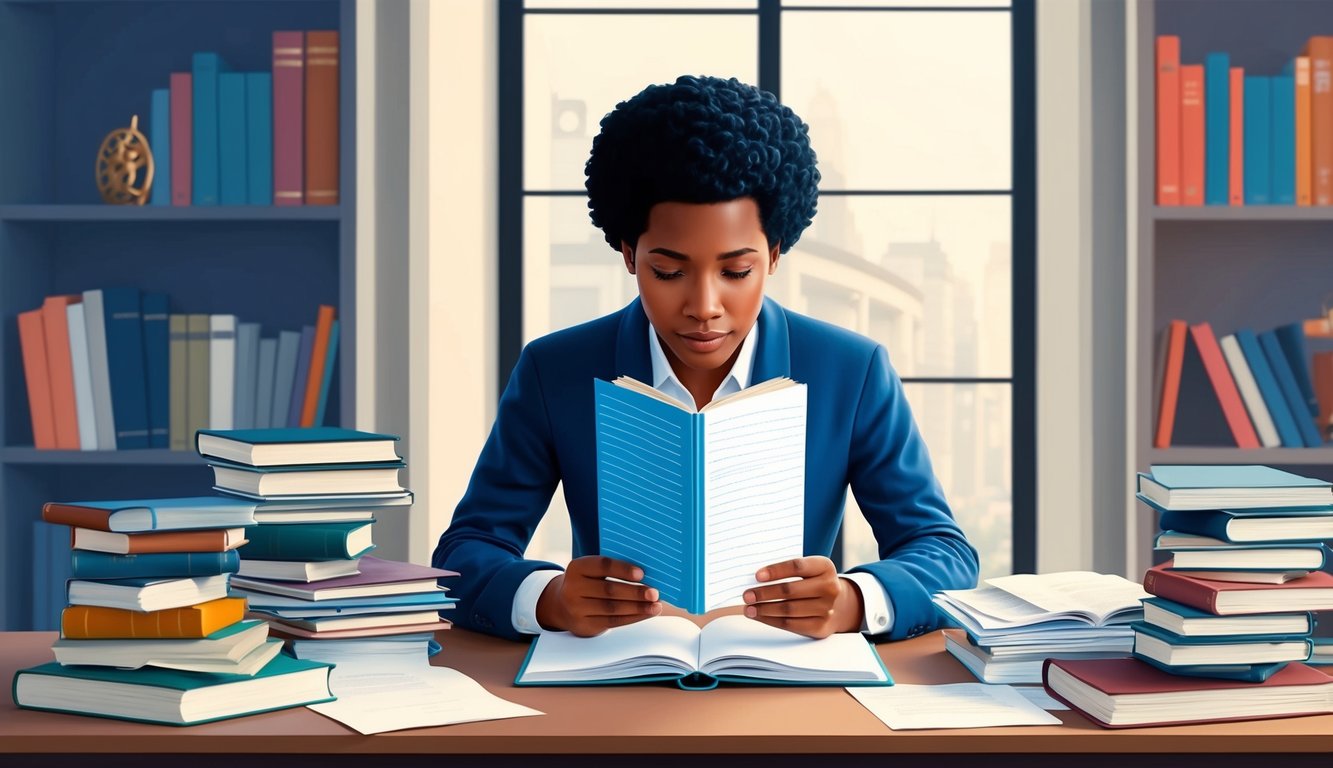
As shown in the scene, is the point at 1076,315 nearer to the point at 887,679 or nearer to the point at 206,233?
the point at 887,679

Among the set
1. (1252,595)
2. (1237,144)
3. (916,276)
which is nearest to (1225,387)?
(1237,144)

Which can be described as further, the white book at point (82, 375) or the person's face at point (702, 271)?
the white book at point (82, 375)

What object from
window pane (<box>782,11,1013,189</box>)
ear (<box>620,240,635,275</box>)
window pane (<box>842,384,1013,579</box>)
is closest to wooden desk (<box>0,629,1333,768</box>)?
ear (<box>620,240,635,275</box>)

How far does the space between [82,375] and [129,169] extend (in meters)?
0.45

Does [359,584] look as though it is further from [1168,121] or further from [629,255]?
[1168,121]

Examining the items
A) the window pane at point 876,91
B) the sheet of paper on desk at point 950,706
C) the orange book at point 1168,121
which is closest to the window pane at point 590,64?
the window pane at point 876,91

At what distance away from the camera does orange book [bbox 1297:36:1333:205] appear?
2529mm

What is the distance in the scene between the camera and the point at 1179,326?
2.60 metres

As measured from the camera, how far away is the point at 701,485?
112 cm

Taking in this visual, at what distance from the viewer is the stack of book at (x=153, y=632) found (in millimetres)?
1081

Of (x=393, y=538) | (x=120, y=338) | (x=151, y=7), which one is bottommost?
(x=393, y=538)

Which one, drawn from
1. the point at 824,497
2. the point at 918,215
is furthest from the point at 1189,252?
the point at 824,497

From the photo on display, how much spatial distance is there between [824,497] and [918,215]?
163 cm

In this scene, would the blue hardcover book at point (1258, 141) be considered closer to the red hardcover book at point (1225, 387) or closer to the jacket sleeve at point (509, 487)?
the red hardcover book at point (1225, 387)
